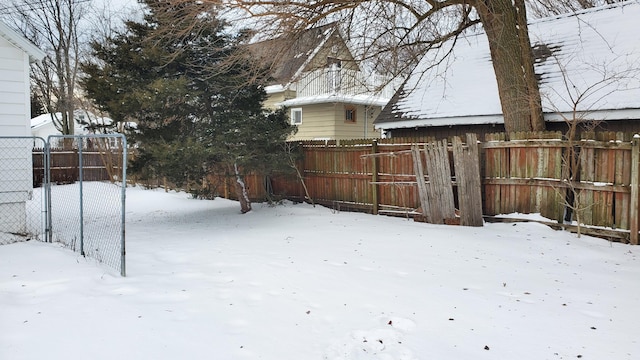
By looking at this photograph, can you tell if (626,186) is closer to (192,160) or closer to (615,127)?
(615,127)

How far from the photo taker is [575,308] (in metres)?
4.15

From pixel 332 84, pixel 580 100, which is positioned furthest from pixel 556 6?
pixel 332 84

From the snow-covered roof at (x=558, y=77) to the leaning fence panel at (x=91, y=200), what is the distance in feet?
23.6

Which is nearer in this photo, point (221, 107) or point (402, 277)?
point (402, 277)

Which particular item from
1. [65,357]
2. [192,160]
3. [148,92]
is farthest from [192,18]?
[65,357]

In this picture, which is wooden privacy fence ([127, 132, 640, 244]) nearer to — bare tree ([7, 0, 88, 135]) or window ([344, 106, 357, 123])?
window ([344, 106, 357, 123])

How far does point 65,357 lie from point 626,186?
7.35m

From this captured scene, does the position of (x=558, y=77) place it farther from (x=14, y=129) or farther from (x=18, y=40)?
(x=14, y=129)

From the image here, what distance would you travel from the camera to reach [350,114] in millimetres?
20547

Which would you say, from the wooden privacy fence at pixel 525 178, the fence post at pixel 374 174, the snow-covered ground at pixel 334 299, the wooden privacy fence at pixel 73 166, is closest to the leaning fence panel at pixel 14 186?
the snow-covered ground at pixel 334 299

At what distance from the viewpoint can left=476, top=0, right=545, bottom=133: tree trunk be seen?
8.30 meters

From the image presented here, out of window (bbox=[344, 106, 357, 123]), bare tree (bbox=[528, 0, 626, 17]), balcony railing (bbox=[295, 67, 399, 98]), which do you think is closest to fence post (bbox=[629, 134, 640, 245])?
bare tree (bbox=[528, 0, 626, 17])

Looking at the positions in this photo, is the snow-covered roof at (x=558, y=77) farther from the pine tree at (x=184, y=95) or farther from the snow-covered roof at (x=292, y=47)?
the pine tree at (x=184, y=95)

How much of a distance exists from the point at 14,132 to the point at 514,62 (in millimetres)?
9038
